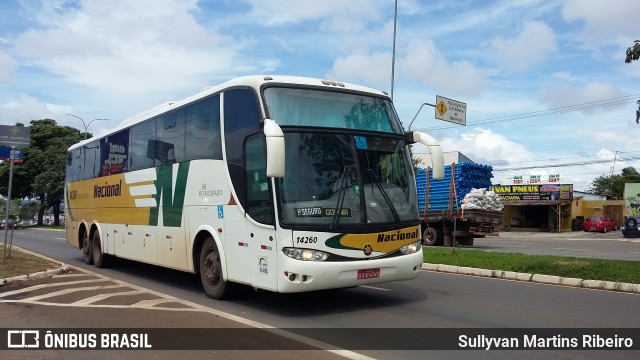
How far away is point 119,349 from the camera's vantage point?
6.18m

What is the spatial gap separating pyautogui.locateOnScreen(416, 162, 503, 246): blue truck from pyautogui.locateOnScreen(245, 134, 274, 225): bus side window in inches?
605

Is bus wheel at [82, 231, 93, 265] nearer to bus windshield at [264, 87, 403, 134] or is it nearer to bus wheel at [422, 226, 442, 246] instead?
bus windshield at [264, 87, 403, 134]

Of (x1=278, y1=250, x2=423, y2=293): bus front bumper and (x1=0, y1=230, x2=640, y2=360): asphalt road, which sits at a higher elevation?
(x1=278, y1=250, x2=423, y2=293): bus front bumper

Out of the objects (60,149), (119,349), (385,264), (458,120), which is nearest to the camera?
(119,349)

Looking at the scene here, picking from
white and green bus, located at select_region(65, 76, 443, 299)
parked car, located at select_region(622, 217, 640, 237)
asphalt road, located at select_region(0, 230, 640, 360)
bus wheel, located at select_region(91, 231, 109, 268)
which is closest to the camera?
asphalt road, located at select_region(0, 230, 640, 360)

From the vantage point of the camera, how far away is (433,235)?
2366 centimetres

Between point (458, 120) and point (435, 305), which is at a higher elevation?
point (458, 120)

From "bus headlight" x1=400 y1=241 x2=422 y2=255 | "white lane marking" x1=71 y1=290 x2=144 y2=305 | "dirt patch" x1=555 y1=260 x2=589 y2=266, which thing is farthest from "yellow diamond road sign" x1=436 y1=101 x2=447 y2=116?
"white lane marking" x1=71 y1=290 x2=144 y2=305

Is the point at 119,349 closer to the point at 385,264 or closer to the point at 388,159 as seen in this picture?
the point at 385,264

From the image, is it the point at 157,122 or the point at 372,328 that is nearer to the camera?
the point at 372,328

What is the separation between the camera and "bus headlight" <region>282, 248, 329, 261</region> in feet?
23.9

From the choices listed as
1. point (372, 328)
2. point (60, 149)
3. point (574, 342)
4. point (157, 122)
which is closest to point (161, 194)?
point (157, 122)

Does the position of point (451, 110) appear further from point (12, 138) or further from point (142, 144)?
Result: point (12, 138)

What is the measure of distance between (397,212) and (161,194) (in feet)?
16.4
